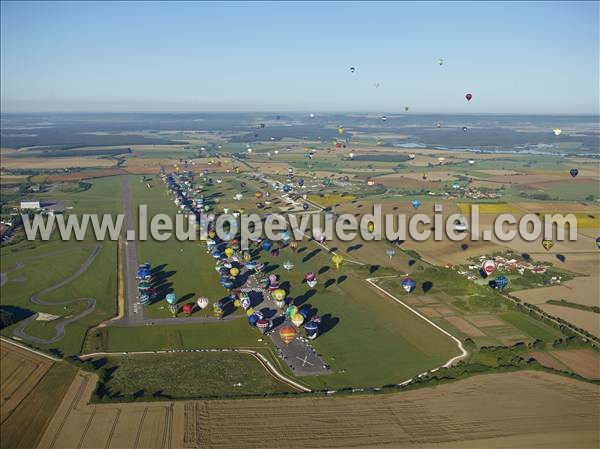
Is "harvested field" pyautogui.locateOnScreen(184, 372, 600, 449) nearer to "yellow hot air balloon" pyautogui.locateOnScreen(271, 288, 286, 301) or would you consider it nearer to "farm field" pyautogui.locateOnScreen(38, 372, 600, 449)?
"farm field" pyautogui.locateOnScreen(38, 372, 600, 449)

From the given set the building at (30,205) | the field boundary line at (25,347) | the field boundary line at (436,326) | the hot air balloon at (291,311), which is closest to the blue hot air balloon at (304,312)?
the hot air balloon at (291,311)

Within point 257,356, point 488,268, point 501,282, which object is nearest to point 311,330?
point 257,356

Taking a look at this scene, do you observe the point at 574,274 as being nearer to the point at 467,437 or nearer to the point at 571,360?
the point at 571,360

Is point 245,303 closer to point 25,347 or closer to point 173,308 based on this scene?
point 173,308

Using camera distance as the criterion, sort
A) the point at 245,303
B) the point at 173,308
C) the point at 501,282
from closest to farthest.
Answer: the point at 173,308 → the point at 245,303 → the point at 501,282

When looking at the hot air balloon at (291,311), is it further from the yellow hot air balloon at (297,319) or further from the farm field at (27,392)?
the farm field at (27,392)

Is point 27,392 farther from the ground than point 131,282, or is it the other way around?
point 131,282

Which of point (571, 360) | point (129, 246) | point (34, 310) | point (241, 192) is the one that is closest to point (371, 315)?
point (571, 360)
